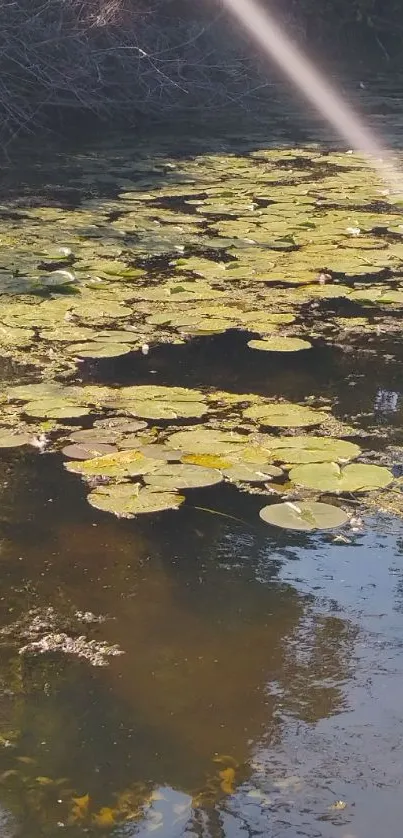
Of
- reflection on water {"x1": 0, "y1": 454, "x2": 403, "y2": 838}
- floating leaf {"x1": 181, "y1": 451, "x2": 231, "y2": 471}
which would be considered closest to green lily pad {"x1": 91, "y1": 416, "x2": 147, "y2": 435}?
floating leaf {"x1": 181, "y1": 451, "x2": 231, "y2": 471}

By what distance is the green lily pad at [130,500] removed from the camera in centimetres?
260

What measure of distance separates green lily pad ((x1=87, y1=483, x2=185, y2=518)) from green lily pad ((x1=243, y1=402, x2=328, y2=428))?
525 mm

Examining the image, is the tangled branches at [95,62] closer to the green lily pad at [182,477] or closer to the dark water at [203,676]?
the green lily pad at [182,477]

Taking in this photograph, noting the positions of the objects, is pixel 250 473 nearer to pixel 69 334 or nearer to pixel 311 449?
pixel 311 449

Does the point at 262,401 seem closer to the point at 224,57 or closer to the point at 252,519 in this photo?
the point at 252,519

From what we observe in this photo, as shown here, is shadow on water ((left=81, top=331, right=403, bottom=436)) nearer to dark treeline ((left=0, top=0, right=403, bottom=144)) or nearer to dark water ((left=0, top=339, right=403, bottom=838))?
dark water ((left=0, top=339, right=403, bottom=838))

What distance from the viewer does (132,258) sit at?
503 cm

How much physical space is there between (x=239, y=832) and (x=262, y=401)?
5.93 ft

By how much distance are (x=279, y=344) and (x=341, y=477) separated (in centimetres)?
117

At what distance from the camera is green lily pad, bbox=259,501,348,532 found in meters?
2.54

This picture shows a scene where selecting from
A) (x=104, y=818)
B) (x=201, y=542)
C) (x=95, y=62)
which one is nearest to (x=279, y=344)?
(x=201, y=542)

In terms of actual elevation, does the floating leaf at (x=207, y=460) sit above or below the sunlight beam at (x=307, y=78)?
below

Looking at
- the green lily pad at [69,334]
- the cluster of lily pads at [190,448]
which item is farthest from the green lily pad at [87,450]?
the green lily pad at [69,334]

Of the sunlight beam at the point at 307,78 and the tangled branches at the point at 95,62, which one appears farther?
the sunlight beam at the point at 307,78
